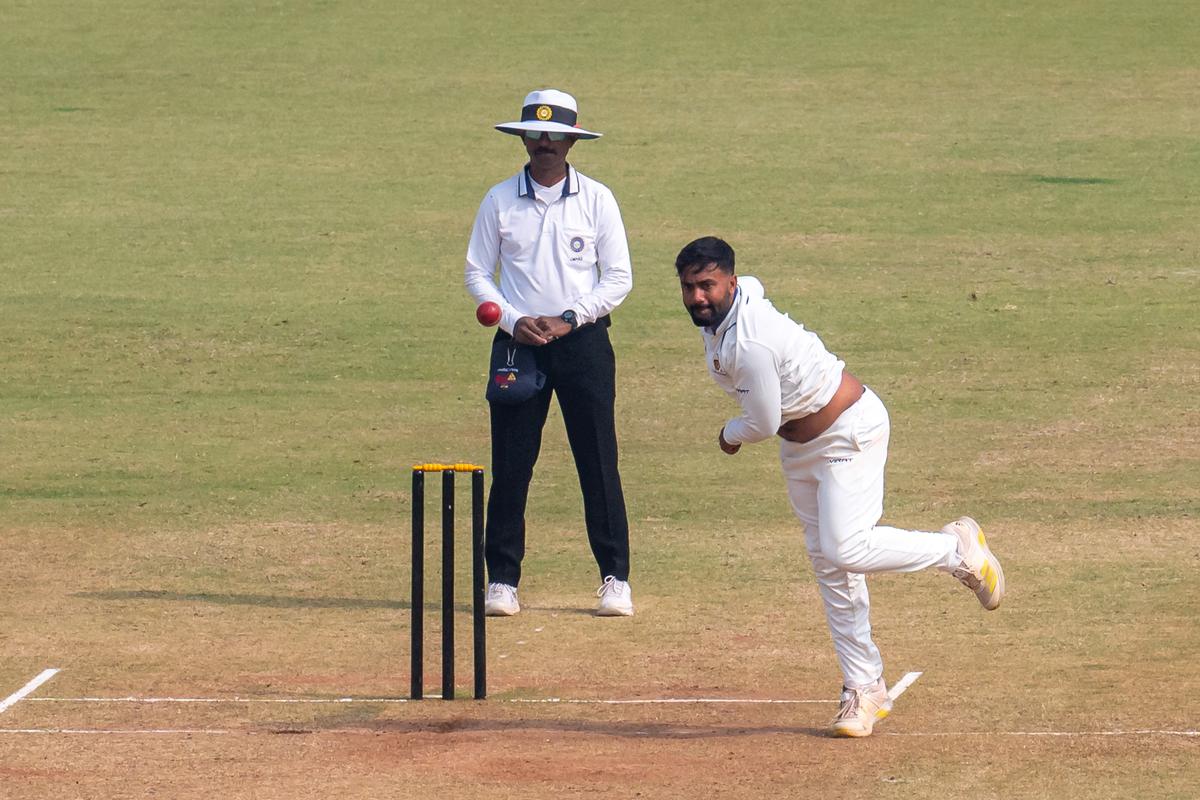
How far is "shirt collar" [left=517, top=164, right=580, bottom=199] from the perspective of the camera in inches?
384

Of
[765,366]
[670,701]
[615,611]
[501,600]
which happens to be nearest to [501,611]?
[501,600]

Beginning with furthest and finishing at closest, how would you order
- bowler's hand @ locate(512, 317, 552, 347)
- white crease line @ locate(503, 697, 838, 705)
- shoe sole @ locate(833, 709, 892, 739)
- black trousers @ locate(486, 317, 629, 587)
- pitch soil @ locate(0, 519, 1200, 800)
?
black trousers @ locate(486, 317, 629, 587) → bowler's hand @ locate(512, 317, 552, 347) → white crease line @ locate(503, 697, 838, 705) → shoe sole @ locate(833, 709, 892, 739) → pitch soil @ locate(0, 519, 1200, 800)

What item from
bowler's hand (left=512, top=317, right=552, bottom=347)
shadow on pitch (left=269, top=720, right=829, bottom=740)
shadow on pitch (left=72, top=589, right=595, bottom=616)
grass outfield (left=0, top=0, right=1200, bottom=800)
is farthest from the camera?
shadow on pitch (left=72, top=589, right=595, bottom=616)

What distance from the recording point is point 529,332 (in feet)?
31.1

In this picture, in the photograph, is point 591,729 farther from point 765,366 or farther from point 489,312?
point 489,312

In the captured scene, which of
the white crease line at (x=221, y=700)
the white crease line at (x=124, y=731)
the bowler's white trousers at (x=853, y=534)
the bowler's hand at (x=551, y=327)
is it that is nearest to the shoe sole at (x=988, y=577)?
the bowler's white trousers at (x=853, y=534)

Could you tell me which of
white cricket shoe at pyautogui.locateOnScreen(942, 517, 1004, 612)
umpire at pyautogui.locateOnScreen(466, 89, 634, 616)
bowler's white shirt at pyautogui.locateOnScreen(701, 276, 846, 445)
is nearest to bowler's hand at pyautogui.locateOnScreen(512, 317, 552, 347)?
umpire at pyautogui.locateOnScreen(466, 89, 634, 616)

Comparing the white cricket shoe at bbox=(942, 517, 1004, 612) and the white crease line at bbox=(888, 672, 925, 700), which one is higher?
the white cricket shoe at bbox=(942, 517, 1004, 612)

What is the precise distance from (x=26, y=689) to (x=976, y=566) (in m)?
4.08

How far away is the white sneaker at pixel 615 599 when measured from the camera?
9719 mm

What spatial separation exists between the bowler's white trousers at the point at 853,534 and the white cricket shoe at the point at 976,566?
0.24 metres

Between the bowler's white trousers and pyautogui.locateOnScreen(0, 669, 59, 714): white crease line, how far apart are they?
3.42 m

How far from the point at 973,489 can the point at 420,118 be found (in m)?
15.0

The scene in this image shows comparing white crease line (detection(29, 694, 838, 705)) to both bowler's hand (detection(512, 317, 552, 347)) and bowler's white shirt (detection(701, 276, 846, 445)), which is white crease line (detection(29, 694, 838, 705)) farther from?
bowler's hand (detection(512, 317, 552, 347))
